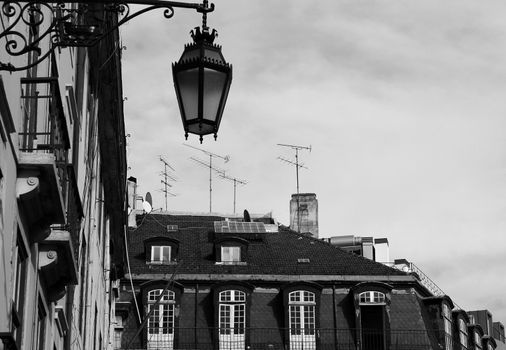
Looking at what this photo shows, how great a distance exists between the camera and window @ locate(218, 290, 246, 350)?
4909cm

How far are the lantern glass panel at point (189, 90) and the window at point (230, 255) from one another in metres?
40.4

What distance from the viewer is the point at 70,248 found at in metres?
14.4

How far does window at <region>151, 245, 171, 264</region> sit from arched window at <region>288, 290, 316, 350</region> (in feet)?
16.5

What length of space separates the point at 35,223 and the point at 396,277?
3871 cm

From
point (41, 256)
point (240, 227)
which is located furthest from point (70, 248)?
point (240, 227)

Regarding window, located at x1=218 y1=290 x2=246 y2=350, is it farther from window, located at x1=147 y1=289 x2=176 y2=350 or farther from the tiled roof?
window, located at x1=147 y1=289 x2=176 y2=350

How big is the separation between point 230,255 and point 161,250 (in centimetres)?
266

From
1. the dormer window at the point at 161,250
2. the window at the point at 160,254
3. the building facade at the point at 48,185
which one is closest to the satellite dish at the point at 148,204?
the dormer window at the point at 161,250

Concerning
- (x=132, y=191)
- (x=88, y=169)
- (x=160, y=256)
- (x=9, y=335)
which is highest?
(x=132, y=191)

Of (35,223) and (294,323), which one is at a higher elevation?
(294,323)

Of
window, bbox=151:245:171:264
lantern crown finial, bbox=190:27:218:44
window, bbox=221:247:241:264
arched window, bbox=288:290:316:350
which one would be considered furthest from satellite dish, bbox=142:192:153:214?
lantern crown finial, bbox=190:27:218:44

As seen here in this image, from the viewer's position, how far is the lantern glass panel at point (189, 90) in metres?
11.2

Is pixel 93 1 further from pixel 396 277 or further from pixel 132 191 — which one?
pixel 132 191

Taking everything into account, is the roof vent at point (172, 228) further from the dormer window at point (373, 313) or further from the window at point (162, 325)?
the dormer window at point (373, 313)
